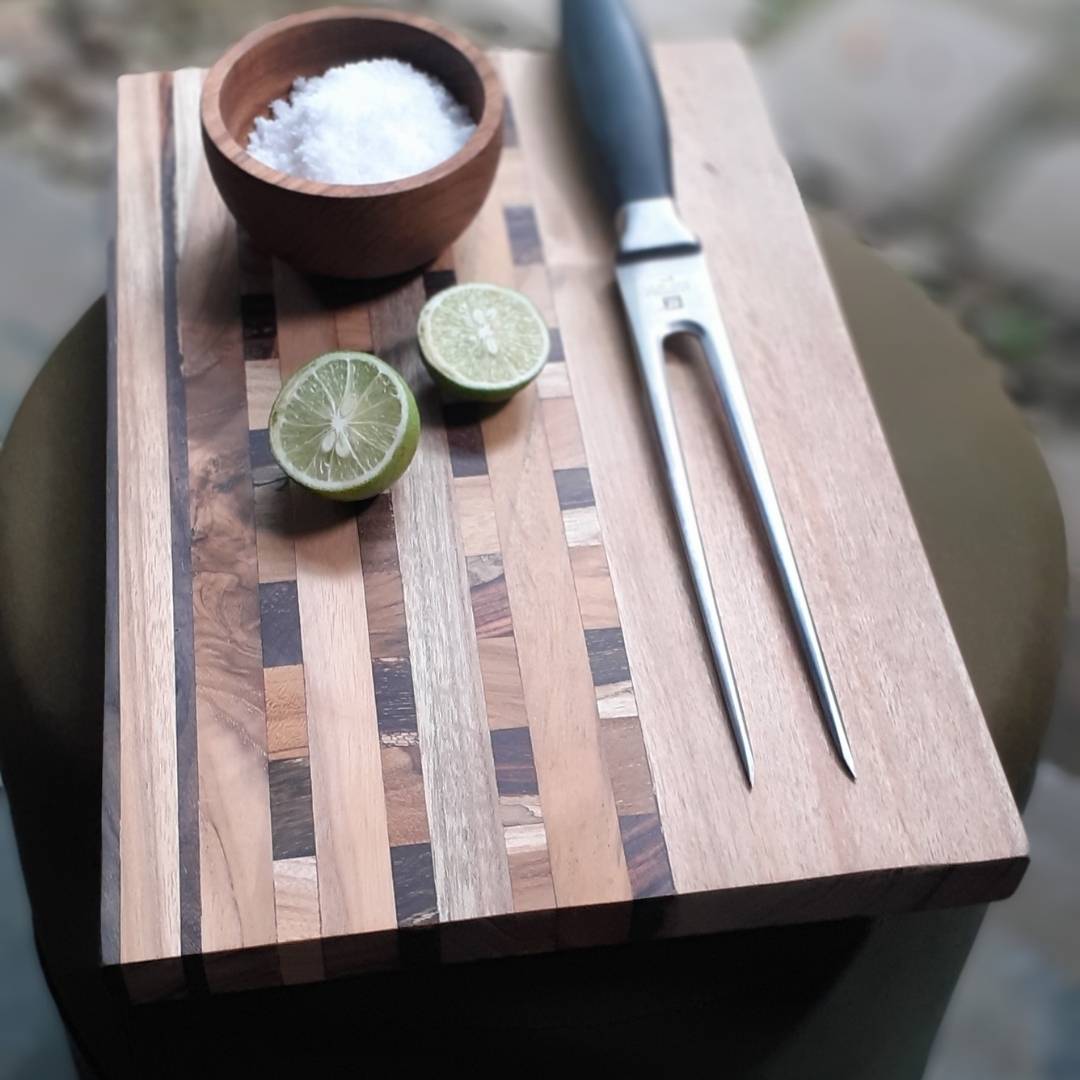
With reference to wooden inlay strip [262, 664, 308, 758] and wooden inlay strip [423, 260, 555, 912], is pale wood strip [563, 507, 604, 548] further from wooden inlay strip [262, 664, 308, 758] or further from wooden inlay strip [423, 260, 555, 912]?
wooden inlay strip [262, 664, 308, 758]

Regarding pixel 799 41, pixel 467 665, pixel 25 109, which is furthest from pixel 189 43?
pixel 467 665

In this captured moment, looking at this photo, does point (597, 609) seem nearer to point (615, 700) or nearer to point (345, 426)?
point (615, 700)

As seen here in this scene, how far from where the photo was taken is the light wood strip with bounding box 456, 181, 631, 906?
71cm

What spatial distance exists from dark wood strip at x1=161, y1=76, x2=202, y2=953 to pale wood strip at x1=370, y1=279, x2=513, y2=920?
4.8 inches

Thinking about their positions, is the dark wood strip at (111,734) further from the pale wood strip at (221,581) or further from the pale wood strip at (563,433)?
the pale wood strip at (563,433)

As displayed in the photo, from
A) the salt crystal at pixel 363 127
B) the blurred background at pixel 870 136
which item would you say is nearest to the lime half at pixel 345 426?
the salt crystal at pixel 363 127

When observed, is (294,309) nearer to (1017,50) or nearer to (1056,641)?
(1056,641)

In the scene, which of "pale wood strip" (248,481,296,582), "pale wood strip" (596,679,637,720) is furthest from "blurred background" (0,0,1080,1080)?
"pale wood strip" (248,481,296,582)

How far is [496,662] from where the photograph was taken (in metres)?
0.77

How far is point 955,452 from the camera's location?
3.22 ft

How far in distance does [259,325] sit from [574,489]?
25 cm

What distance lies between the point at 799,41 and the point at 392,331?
1.37m

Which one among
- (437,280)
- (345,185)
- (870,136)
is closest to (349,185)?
(345,185)

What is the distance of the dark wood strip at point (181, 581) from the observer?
2.27 ft
